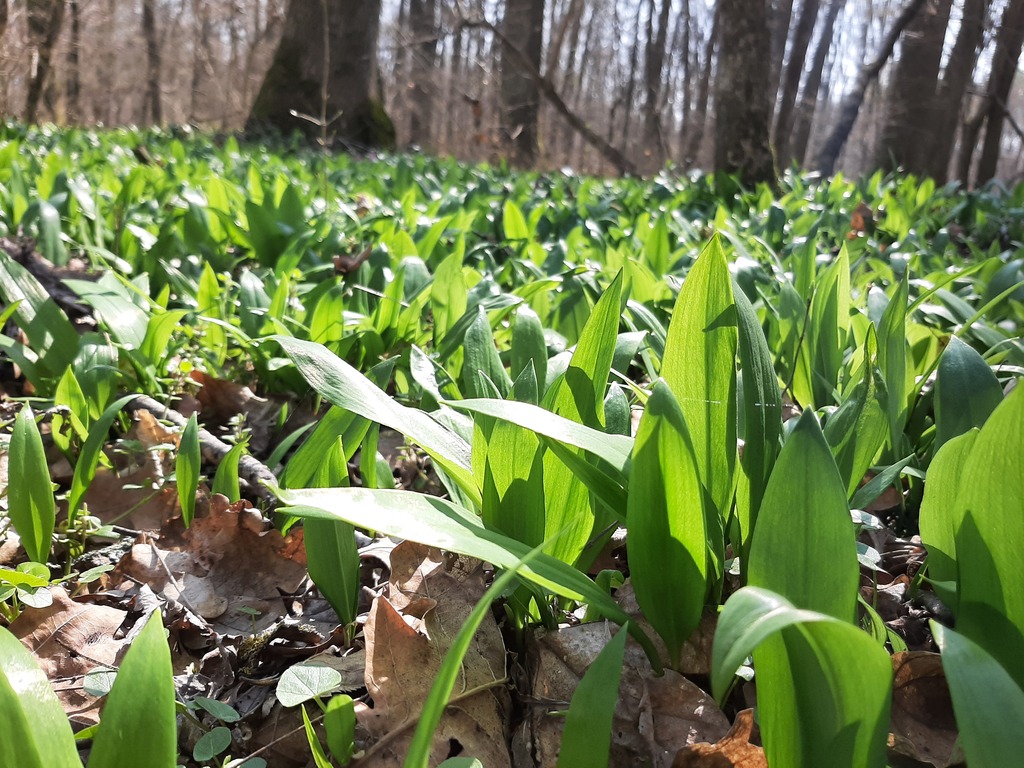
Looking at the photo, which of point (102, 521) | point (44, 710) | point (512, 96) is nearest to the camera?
point (44, 710)

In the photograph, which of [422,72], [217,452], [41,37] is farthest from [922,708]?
[422,72]

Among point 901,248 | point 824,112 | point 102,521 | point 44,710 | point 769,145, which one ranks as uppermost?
point 824,112

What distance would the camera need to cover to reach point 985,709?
579 mm

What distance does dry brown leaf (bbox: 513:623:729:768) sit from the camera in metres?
0.85

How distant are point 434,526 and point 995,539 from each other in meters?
0.53

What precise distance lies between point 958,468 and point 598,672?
455mm

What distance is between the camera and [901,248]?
3.40 meters

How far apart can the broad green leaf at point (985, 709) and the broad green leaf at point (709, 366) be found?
348mm

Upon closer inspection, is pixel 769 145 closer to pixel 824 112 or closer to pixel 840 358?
pixel 840 358

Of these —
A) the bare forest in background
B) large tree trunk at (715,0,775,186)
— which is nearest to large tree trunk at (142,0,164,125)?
the bare forest in background

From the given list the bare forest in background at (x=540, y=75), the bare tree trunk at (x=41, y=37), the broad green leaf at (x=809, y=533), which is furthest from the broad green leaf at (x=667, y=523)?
the bare tree trunk at (x=41, y=37)

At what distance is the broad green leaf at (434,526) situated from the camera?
2.27 feet

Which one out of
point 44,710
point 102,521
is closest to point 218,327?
point 102,521

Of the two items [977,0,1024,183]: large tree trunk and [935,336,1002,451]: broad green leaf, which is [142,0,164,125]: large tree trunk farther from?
[935,336,1002,451]: broad green leaf
